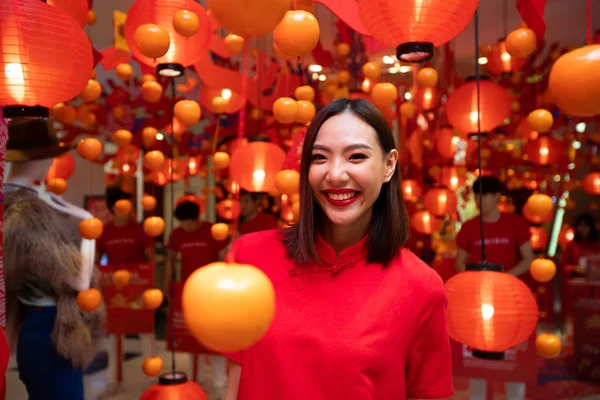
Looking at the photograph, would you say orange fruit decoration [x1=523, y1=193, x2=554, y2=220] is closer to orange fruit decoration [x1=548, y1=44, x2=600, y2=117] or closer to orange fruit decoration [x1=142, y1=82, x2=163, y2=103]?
orange fruit decoration [x1=548, y1=44, x2=600, y2=117]

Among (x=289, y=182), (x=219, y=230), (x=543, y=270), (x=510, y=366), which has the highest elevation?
(x=289, y=182)

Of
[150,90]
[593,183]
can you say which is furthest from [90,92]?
[593,183]

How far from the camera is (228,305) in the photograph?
779 mm

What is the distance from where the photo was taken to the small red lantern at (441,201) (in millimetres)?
3721

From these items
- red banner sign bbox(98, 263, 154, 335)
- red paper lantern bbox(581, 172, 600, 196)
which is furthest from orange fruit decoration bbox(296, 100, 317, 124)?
red paper lantern bbox(581, 172, 600, 196)

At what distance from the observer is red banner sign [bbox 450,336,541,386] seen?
10.4ft

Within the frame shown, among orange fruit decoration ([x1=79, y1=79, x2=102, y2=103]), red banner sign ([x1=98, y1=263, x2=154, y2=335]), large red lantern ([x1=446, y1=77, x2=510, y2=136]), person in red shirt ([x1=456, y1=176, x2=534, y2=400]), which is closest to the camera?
orange fruit decoration ([x1=79, y1=79, x2=102, y2=103])

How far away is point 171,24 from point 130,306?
2813 millimetres

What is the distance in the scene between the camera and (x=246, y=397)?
1.26 meters

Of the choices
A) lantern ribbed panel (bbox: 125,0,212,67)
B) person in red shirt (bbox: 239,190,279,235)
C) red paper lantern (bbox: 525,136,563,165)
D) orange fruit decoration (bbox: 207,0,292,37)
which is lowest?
person in red shirt (bbox: 239,190,279,235)

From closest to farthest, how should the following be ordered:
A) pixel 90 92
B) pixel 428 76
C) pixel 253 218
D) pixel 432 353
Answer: pixel 432 353 < pixel 90 92 < pixel 428 76 < pixel 253 218

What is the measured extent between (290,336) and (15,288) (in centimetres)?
153

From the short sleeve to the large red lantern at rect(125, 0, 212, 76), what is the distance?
3.53 ft

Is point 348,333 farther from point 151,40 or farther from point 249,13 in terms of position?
point 151,40
